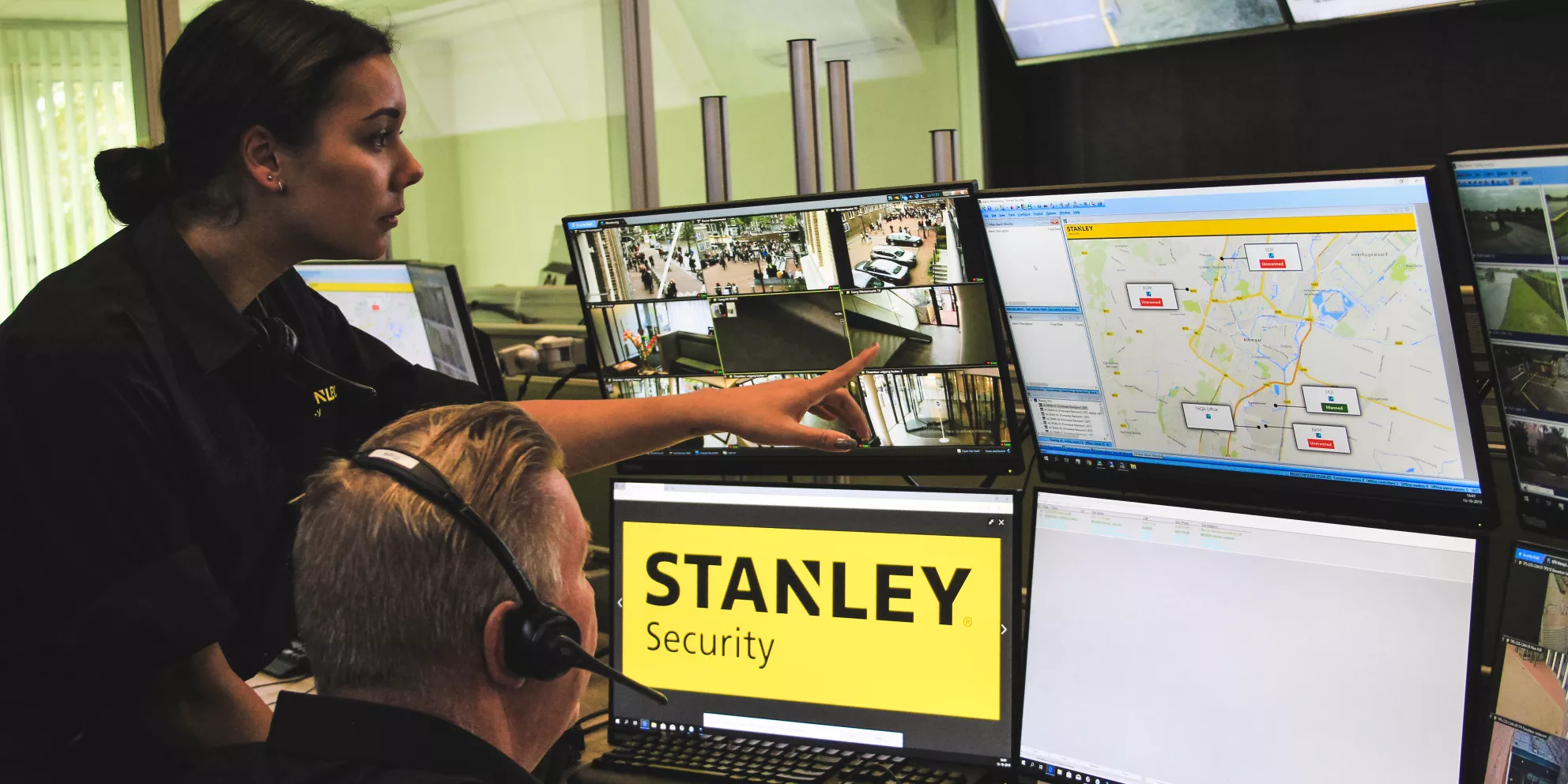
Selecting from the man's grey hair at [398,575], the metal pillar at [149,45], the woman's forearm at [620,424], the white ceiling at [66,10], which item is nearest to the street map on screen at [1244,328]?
the woman's forearm at [620,424]

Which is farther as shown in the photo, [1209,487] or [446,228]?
[446,228]

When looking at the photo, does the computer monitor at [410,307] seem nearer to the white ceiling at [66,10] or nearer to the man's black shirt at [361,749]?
the white ceiling at [66,10]

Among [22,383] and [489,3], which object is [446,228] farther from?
[22,383]

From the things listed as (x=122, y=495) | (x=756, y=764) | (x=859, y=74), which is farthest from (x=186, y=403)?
(x=859, y=74)

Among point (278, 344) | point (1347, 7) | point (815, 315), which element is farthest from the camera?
point (1347, 7)

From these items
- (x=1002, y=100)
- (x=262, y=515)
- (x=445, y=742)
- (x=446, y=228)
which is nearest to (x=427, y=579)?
(x=445, y=742)

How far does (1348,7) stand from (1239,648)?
→ 12.1ft

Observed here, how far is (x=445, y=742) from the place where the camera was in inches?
29.5

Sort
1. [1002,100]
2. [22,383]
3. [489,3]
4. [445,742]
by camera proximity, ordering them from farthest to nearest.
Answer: [1002,100] → [489,3] → [22,383] → [445,742]

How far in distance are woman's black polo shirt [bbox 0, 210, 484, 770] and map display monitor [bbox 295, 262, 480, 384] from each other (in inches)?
30.3

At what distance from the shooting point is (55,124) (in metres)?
2.99

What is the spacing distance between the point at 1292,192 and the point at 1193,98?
384 centimetres

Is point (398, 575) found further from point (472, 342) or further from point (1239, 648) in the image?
point (472, 342)

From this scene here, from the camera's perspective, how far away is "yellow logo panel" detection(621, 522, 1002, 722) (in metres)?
1.45
